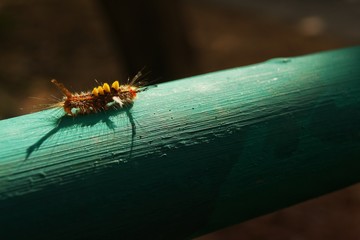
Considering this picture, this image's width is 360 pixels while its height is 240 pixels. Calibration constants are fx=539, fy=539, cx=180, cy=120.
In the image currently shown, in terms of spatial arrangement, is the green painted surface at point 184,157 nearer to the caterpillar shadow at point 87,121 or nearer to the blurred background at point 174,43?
the caterpillar shadow at point 87,121

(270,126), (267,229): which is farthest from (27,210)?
(267,229)

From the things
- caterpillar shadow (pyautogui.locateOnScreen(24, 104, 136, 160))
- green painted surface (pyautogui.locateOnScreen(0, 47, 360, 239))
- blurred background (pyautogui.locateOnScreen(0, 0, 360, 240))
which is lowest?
blurred background (pyautogui.locateOnScreen(0, 0, 360, 240))

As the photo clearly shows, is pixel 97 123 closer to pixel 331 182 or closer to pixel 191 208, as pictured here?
pixel 191 208

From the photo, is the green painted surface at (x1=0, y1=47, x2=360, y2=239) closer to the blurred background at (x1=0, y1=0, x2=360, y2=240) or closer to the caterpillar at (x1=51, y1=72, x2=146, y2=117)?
the caterpillar at (x1=51, y1=72, x2=146, y2=117)

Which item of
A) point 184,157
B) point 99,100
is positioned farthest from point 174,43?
point 184,157

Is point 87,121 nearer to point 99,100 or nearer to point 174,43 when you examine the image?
point 99,100

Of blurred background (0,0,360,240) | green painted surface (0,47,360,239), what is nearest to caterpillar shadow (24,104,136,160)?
green painted surface (0,47,360,239)

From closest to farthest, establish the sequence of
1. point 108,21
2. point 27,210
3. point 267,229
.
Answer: point 27,210, point 267,229, point 108,21
